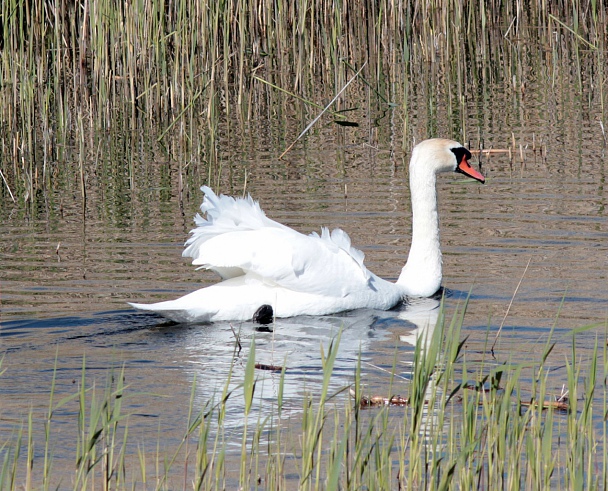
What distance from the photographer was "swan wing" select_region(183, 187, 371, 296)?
6.02 metres

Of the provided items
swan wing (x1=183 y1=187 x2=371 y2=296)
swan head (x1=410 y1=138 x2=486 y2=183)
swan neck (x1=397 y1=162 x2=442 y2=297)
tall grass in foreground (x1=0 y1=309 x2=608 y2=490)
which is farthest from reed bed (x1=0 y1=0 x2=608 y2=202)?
tall grass in foreground (x1=0 y1=309 x2=608 y2=490)

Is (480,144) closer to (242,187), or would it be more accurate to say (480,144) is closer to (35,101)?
(242,187)

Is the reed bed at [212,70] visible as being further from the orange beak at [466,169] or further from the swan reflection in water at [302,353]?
the swan reflection in water at [302,353]

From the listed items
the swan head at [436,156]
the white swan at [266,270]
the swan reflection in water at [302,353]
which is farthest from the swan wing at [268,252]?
the swan head at [436,156]

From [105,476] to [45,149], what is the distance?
22.6ft

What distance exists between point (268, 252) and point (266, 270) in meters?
0.10

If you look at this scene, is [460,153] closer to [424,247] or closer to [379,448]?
[424,247]

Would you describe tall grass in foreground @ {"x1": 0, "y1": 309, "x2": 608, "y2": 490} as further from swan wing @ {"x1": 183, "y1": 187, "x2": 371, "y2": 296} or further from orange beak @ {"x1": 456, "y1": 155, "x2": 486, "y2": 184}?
orange beak @ {"x1": 456, "y1": 155, "x2": 486, "y2": 184}

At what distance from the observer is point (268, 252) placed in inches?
238

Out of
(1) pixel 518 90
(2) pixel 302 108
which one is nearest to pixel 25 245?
(2) pixel 302 108

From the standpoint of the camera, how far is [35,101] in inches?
464

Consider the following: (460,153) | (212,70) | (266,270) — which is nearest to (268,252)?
(266,270)

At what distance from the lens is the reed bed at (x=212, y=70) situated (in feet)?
32.7

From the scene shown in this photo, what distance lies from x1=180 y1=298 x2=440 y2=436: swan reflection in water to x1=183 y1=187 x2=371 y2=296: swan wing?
22 centimetres
